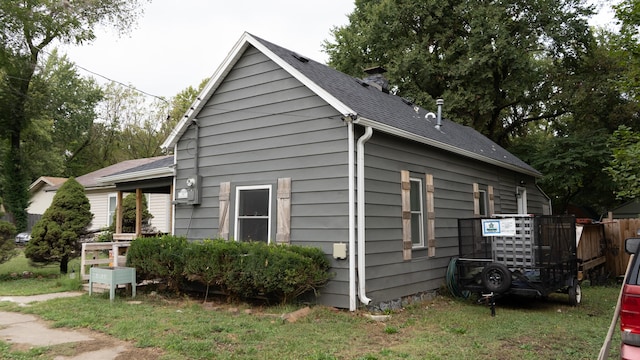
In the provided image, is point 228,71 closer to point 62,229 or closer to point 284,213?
point 284,213

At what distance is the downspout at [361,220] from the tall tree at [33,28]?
12468mm

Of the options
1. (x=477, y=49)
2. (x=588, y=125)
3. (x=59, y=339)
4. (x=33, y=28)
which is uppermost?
(x=477, y=49)

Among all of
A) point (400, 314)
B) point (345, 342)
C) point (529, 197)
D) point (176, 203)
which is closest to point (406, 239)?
point (400, 314)

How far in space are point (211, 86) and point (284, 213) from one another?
3361 mm

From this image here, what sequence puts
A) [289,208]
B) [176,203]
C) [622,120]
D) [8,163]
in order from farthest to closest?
[8,163]
[622,120]
[176,203]
[289,208]

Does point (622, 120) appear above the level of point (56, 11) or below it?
below

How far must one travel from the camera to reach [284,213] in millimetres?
8156

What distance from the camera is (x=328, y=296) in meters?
7.48

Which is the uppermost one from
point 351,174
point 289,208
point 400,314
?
point 351,174

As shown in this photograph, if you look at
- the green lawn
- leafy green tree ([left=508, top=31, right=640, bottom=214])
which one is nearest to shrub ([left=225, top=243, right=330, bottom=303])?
the green lawn

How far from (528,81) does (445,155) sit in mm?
13498

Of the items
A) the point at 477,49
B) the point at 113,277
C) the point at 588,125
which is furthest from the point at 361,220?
the point at 588,125

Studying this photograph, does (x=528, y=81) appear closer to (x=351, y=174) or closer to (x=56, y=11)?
(x=351, y=174)

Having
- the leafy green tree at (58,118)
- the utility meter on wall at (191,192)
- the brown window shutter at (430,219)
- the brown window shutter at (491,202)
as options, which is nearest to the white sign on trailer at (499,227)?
the brown window shutter at (430,219)
